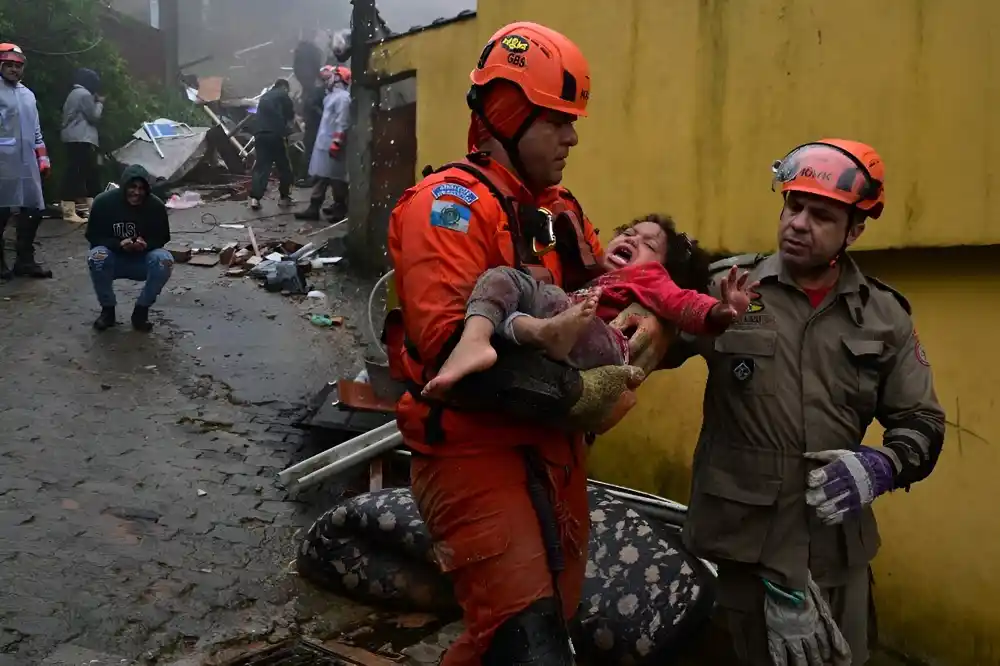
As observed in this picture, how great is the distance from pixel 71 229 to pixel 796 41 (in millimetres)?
10860

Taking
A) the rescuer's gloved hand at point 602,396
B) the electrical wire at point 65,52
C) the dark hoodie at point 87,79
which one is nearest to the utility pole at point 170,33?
the electrical wire at point 65,52

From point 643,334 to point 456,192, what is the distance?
2.09ft

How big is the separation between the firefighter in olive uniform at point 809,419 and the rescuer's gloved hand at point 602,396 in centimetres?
61

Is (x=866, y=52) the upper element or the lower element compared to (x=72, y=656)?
upper

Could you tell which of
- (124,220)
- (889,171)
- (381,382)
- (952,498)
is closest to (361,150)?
(124,220)

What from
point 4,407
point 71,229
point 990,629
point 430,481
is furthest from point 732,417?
point 71,229

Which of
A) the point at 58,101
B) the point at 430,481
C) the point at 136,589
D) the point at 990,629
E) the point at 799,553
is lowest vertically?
the point at 136,589

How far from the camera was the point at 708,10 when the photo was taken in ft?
14.8

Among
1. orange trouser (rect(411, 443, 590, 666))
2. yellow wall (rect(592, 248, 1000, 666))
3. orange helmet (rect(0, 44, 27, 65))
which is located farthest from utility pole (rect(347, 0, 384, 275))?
orange trouser (rect(411, 443, 590, 666))

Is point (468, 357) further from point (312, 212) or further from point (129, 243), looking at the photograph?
point (312, 212)

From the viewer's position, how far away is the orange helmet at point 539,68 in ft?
7.29

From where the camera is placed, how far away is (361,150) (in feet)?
30.8

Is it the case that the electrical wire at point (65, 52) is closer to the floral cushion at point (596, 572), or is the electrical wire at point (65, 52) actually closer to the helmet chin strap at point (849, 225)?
the floral cushion at point (596, 572)

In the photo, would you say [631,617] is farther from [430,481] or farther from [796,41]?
[796,41]
